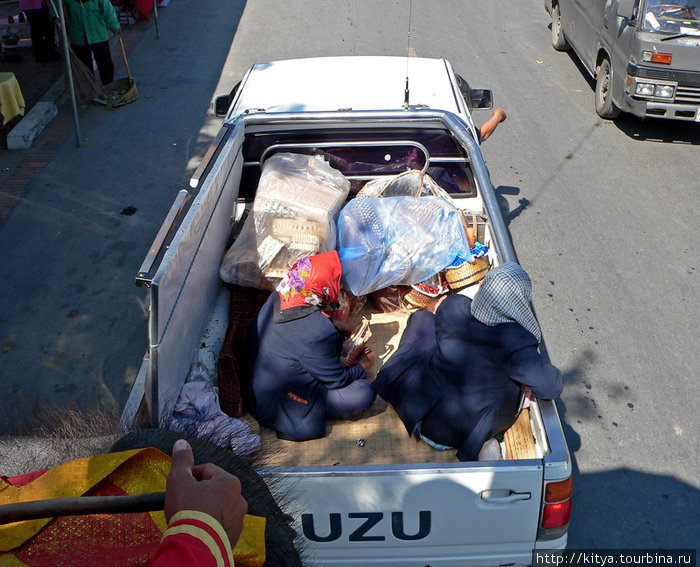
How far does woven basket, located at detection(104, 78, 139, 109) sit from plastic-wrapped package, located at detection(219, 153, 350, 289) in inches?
240

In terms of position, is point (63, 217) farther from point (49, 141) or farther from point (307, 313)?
point (307, 313)

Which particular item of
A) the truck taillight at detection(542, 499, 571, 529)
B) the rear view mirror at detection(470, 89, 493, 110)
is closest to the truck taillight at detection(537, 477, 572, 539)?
the truck taillight at detection(542, 499, 571, 529)

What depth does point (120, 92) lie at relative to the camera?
31.7 ft

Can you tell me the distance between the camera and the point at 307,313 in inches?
133

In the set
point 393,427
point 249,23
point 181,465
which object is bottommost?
point 249,23

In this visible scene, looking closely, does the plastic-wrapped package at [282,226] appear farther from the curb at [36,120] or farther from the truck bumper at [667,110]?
the curb at [36,120]

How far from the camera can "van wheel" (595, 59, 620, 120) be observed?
8.66 metres

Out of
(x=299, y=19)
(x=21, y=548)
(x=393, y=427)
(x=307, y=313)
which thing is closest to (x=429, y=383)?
(x=393, y=427)

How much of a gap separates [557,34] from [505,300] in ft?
31.5

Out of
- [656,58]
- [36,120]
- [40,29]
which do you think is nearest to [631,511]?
[656,58]

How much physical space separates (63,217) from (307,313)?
4.59 m

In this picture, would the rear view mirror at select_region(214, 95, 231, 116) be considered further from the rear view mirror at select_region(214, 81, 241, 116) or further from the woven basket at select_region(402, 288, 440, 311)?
the woven basket at select_region(402, 288, 440, 311)

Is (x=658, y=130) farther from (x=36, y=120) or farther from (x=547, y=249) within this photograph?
(x=36, y=120)

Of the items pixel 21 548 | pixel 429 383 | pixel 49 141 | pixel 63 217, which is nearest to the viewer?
pixel 21 548
